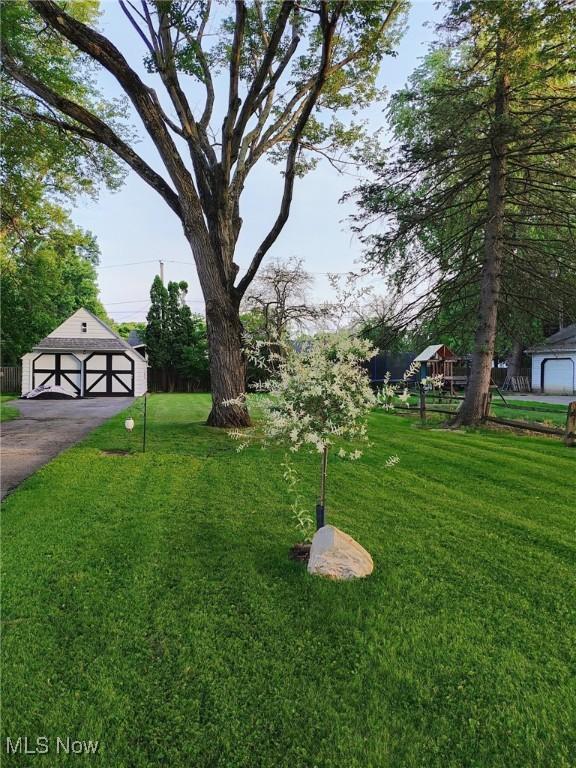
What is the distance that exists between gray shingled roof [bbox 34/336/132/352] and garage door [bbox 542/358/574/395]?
23.5 meters

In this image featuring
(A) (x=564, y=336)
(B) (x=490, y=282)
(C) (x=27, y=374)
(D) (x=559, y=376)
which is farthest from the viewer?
(A) (x=564, y=336)

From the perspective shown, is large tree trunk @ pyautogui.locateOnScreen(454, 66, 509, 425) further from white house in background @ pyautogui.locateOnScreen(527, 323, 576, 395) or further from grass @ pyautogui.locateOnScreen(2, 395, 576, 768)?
white house in background @ pyautogui.locateOnScreen(527, 323, 576, 395)

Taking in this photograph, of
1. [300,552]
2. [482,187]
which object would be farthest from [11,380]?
[300,552]

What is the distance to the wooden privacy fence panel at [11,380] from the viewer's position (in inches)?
926

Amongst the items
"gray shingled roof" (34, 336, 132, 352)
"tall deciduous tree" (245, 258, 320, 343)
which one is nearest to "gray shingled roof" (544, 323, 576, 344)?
"tall deciduous tree" (245, 258, 320, 343)

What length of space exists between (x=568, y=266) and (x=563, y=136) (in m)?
2.64

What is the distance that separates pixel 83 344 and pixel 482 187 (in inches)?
733

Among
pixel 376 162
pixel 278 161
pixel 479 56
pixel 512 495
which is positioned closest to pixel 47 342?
pixel 278 161

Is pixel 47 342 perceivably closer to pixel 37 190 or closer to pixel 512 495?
pixel 37 190

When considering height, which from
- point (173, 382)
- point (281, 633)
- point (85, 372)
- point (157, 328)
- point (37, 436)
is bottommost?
point (281, 633)

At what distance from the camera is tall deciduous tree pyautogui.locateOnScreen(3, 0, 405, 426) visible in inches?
298

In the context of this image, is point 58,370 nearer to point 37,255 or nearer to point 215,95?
point 37,255

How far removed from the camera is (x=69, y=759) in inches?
67.6

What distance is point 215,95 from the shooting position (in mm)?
9977
